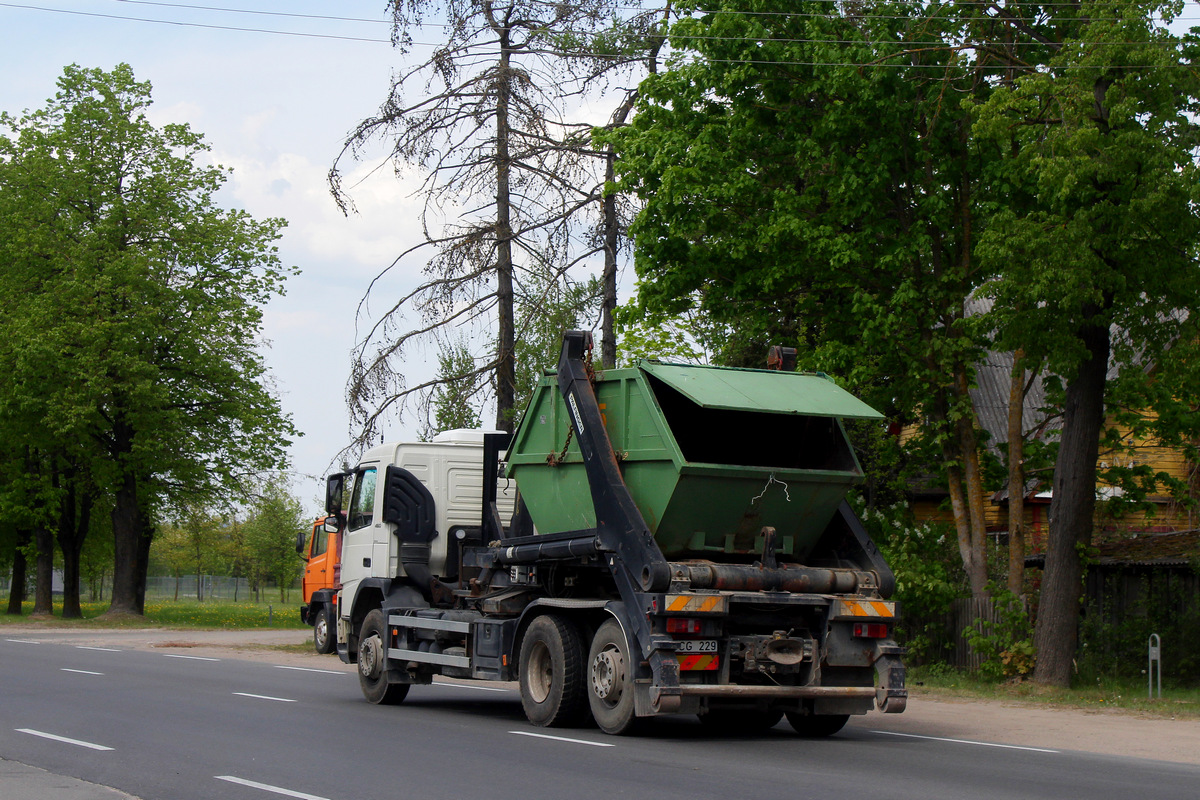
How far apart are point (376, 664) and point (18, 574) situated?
40.0 m

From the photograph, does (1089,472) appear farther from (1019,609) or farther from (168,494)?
(168,494)

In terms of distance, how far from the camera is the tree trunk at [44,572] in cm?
4338

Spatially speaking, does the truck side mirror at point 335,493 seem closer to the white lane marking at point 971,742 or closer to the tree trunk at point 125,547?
the white lane marking at point 971,742

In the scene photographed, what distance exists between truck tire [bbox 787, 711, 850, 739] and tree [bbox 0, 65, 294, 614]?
101ft

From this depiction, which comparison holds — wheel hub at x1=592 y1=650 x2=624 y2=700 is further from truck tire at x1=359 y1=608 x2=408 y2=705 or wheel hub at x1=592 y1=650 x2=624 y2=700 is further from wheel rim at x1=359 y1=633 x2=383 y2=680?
wheel rim at x1=359 y1=633 x2=383 y2=680

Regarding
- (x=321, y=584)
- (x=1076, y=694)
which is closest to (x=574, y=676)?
(x=1076, y=694)

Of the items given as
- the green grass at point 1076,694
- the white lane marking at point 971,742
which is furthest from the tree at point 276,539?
the white lane marking at point 971,742

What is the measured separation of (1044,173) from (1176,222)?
71.4 inches

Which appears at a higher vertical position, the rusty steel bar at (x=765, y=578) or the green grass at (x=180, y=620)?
the rusty steel bar at (x=765, y=578)

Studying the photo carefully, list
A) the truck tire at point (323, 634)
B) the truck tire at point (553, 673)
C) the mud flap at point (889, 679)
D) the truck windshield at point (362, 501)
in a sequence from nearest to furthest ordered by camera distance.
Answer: the mud flap at point (889, 679) → the truck tire at point (553, 673) → the truck windshield at point (362, 501) → the truck tire at point (323, 634)

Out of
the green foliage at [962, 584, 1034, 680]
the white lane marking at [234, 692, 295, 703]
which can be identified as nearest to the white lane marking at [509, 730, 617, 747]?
the white lane marking at [234, 692, 295, 703]

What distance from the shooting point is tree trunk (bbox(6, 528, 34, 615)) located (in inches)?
1866

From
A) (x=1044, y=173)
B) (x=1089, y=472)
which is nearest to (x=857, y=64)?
(x=1044, y=173)

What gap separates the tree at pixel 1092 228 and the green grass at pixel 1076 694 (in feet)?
1.55
